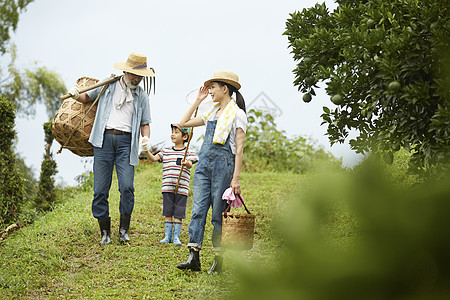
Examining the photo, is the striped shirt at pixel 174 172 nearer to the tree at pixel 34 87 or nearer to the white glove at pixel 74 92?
the white glove at pixel 74 92

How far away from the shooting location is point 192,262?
5.02 metres

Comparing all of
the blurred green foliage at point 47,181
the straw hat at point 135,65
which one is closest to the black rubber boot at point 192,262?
the straw hat at point 135,65

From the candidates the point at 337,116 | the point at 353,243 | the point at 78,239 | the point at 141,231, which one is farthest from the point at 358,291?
the point at 141,231

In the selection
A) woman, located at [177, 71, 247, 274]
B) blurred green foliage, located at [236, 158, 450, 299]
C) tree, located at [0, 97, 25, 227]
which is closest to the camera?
blurred green foliage, located at [236, 158, 450, 299]

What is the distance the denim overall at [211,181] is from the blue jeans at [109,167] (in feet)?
5.16

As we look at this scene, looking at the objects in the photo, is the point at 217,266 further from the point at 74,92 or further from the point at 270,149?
the point at 270,149

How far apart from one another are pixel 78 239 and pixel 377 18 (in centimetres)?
457

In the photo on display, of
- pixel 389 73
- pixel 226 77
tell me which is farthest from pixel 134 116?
pixel 389 73

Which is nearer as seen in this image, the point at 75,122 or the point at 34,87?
the point at 75,122

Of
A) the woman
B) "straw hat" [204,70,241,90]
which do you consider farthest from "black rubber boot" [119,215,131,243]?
"straw hat" [204,70,241,90]

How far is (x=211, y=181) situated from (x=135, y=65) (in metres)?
2.08

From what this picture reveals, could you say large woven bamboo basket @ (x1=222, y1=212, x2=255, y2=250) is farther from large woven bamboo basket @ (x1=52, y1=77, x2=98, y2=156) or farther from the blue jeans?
large woven bamboo basket @ (x1=52, y1=77, x2=98, y2=156)

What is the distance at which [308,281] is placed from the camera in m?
0.44

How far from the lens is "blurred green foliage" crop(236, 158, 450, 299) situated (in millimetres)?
434
